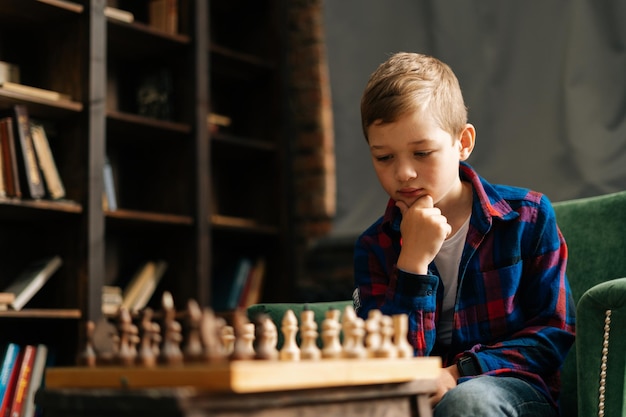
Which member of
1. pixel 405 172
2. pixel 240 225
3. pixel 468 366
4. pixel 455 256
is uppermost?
pixel 240 225

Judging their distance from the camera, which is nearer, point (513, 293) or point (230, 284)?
point (513, 293)

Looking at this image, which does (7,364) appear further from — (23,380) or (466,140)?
(466,140)

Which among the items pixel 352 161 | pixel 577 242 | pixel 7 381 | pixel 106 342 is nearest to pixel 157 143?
pixel 352 161

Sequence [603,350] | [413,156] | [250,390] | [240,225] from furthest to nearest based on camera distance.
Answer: [240,225] → [413,156] → [603,350] → [250,390]

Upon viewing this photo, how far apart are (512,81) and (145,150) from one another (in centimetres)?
169

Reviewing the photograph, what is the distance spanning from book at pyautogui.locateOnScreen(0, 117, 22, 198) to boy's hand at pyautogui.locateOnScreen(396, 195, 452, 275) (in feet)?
6.33

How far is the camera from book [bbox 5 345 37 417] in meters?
2.87

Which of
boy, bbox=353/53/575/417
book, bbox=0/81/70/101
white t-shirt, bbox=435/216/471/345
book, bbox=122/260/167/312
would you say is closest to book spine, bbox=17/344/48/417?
book, bbox=122/260/167/312

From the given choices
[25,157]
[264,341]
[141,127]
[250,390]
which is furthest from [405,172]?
[141,127]

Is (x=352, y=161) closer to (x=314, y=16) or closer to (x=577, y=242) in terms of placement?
(x=314, y=16)

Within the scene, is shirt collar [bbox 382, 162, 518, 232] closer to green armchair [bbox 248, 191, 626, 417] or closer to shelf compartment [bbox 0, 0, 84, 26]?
green armchair [bbox 248, 191, 626, 417]

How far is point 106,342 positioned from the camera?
1.07 metres

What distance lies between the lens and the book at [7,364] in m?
2.87

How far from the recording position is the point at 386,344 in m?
1.03
